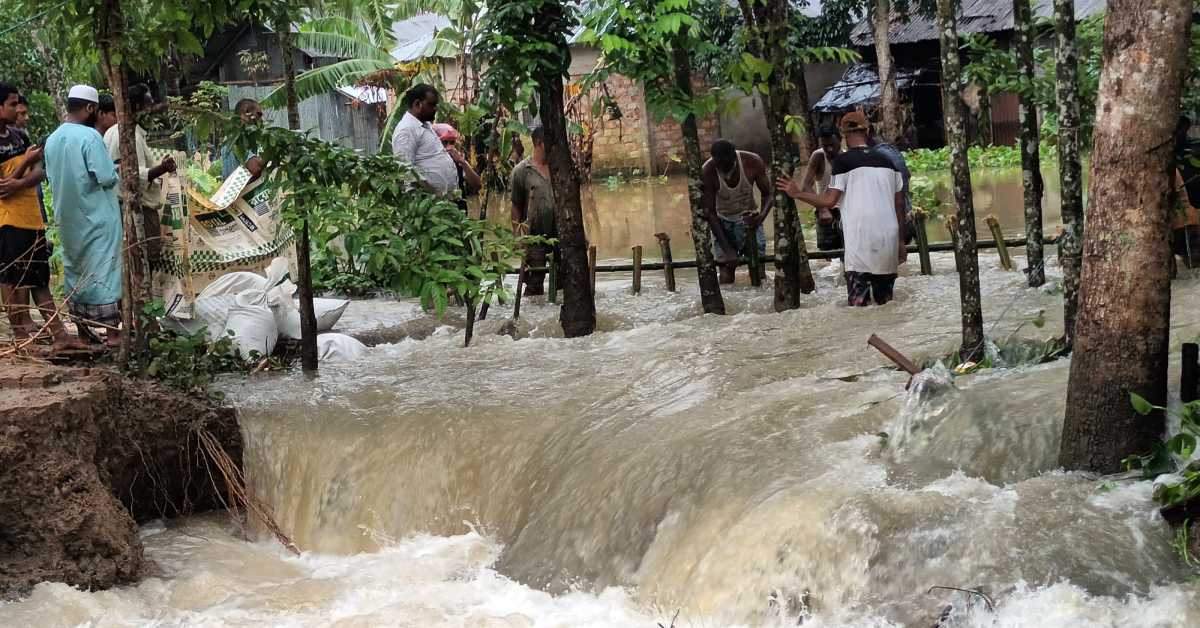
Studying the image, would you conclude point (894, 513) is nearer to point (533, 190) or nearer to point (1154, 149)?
point (1154, 149)

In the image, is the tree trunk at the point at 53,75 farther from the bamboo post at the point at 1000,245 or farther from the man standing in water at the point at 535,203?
the bamboo post at the point at 1000,245

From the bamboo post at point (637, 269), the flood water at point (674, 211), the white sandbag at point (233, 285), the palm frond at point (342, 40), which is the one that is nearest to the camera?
the white sandbag at point (233, 285)

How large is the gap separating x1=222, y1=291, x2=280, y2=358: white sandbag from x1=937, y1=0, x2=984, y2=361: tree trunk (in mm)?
4477

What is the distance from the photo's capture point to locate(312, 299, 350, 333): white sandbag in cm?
945

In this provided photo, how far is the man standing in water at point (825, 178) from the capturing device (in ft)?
33.4

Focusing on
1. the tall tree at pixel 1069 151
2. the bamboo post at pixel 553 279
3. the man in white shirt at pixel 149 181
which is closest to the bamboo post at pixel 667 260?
the bamboo post at pixel 553 279

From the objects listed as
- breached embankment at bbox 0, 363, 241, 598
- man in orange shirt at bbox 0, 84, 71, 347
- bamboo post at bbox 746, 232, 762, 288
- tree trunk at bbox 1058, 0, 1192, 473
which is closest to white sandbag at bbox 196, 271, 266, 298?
man in orange shirt at bbox 0, 84, 71, 347

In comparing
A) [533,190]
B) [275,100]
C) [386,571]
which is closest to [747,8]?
[533,190]

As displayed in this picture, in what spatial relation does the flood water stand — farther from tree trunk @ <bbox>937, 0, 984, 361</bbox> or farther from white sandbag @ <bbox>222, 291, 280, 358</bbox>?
white sandbag @ <bbox>222, 291, 280, 358</bbox>

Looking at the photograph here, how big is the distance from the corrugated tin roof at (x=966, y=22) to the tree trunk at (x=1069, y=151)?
56.7 feet

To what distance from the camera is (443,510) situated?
21.4ft

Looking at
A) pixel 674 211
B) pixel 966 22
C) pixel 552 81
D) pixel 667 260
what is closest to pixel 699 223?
pixel 667 260

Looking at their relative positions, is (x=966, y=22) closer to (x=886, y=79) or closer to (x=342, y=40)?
(x=886, y=79)

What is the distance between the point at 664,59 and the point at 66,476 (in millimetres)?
4684
